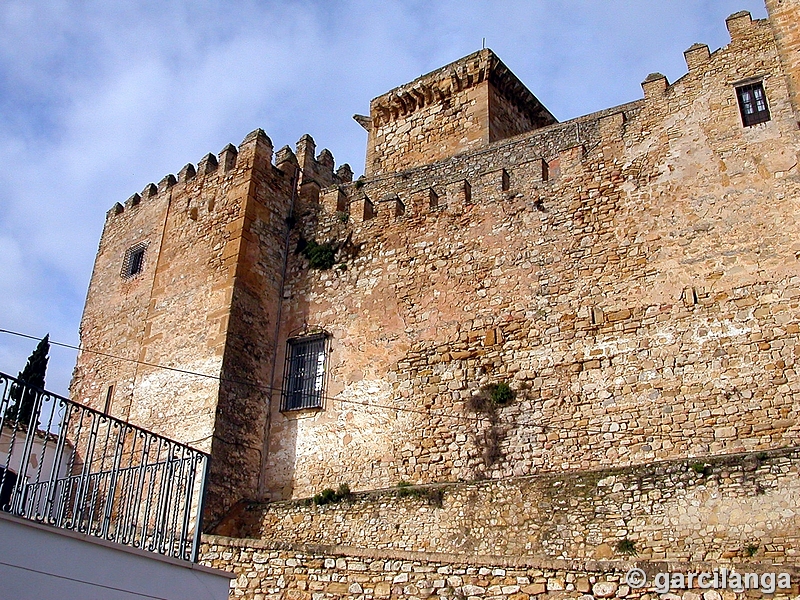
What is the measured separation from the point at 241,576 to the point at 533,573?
148 inches

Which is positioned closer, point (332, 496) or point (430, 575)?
point (430, 575)

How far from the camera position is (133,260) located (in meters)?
16.7

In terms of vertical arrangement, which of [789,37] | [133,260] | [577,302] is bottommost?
[577,302]

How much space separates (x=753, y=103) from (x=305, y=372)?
27.3 ft

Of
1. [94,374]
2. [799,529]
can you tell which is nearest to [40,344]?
[94,374]

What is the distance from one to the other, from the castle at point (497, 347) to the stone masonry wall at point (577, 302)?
0.04 meters

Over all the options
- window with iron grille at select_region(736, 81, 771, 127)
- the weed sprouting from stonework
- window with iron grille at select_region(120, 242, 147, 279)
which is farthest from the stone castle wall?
the weed sprouting from stonework

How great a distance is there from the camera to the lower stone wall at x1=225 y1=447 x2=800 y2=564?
925 centimetres

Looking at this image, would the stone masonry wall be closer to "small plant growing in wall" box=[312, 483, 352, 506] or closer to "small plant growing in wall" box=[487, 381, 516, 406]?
"small plant growing in wall" box=[487, 381, 516, 406]

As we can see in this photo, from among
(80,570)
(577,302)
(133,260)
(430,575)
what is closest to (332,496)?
(430,575)

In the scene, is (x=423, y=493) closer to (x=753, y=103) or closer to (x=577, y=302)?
(x=577, y=302)

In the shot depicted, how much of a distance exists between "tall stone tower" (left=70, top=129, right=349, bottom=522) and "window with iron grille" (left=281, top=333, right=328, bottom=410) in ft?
1.12

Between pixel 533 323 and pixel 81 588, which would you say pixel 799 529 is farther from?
pixel 81 588

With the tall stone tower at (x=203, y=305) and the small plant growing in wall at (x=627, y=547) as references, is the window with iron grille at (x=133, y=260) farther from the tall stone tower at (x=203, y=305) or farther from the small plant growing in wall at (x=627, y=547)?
the small plant growing in wall at (x=627, y=547)
